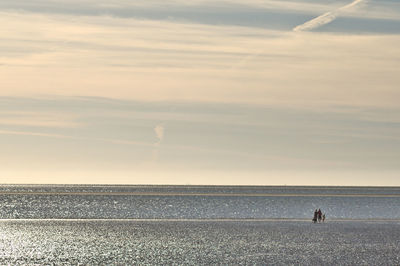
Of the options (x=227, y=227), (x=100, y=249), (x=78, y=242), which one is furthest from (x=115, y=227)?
(x=100, y=249)

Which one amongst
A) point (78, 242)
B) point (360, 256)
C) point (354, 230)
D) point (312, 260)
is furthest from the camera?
point (354, 230)

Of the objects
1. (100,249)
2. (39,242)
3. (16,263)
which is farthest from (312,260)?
(39,242)

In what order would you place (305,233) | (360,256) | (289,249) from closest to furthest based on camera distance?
1. (360,256)
2. (289,249)
3. (305,233)

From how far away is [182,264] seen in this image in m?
26.7

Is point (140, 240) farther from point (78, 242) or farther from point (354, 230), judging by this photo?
point (354, 230)

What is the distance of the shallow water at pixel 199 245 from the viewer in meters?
28.3

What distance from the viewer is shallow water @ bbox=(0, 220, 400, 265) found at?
28266mm

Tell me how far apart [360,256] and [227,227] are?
17908 millimetres

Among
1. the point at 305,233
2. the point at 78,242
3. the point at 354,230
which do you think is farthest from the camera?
the point at 354,230

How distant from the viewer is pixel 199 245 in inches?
1337

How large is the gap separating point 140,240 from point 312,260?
11319mm

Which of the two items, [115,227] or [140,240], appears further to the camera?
[115,227]

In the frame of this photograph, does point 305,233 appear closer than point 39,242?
No

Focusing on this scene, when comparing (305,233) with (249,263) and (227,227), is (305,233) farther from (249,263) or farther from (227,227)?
(249,263)
